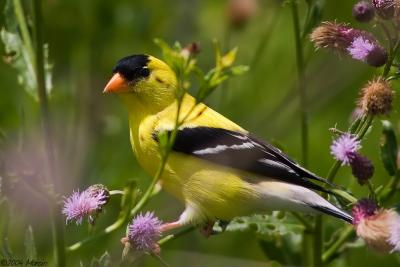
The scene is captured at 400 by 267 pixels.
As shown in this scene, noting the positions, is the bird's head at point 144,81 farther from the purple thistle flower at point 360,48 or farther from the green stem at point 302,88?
the purple thistle flower at point 360,48

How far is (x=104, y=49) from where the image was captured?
3.84 m

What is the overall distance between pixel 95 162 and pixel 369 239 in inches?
66.0

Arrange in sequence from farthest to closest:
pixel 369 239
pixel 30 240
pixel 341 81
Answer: pixel 341 81
pixel 30 240
pixel 369 239

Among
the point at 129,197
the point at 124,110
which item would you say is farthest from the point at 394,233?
the point at 124,110

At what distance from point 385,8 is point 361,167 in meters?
0.42

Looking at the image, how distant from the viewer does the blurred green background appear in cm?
264

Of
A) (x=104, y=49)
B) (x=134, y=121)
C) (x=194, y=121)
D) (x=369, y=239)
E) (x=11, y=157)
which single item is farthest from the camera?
(x=104, y=49)

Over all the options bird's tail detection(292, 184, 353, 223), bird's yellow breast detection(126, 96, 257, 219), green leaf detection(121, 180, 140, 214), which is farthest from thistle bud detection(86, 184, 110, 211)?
bird's tail detection(292, 184, 353, 223)

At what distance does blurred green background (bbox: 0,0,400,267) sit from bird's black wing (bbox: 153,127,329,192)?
0.23 ft

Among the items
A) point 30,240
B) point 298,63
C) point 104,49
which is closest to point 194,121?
point 298,63

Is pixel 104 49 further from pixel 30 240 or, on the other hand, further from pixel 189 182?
pixel 30 240

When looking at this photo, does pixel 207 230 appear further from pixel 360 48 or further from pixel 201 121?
pixel 360 48

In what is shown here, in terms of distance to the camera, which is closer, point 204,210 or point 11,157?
point 11,157

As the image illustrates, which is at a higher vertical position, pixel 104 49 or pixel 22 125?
pixel 22 125
